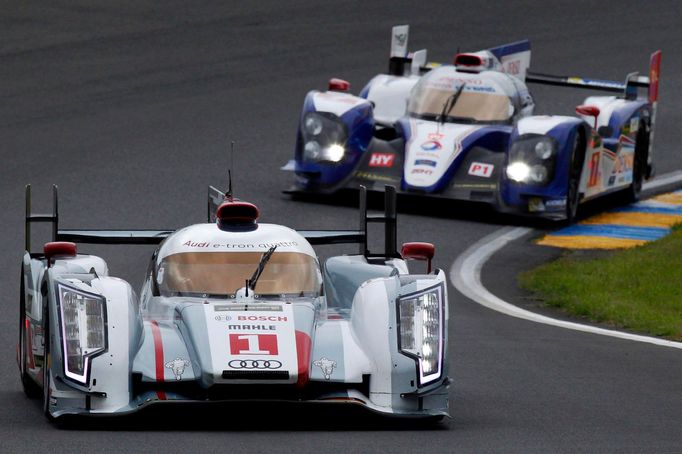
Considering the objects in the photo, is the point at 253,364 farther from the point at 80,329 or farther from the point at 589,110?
the point at 589,110

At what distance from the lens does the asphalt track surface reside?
897 centimetres

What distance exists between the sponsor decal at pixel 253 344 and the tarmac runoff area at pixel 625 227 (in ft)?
29.2

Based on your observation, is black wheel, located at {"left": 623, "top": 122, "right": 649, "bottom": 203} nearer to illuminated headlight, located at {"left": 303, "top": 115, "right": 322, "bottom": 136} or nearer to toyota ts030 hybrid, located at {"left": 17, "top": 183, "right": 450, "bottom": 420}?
illuminated headlight, located at {"left": 303, "top": 115, "right": 322, "bottom": 136}

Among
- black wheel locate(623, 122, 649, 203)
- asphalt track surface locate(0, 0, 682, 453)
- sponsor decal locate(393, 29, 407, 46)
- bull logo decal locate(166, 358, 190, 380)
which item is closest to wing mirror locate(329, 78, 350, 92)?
asphalt track surface locate(0, 0, 682, 453)

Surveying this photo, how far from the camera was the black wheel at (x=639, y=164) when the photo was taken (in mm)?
20844

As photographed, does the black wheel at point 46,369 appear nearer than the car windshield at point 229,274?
Yes

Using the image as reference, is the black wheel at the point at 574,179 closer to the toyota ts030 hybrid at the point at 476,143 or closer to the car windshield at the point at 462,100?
the toyota ts030 hybrid at the point at 476,143

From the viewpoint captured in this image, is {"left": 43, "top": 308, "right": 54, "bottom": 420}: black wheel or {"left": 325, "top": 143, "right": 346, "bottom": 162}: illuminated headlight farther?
{"left": 325, "top": 143, "right": 346, "bottom": 162}: illuminated headlight

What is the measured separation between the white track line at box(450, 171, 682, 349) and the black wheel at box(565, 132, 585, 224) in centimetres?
61

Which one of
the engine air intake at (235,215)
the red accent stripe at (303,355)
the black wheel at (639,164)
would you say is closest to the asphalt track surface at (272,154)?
the red accent stripe at (303,355)

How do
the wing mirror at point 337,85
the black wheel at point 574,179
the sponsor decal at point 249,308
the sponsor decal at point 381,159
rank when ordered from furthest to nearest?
the wing mirror at point 337,85
the sponsor decal at point 381,159
the black wheel at point 574,179
the sponsor decal at point 249,308

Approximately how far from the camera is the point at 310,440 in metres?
8.56

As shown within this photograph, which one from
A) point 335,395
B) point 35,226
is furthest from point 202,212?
point 335,395

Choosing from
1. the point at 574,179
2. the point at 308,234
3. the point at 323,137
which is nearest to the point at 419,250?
the point at 308,234
